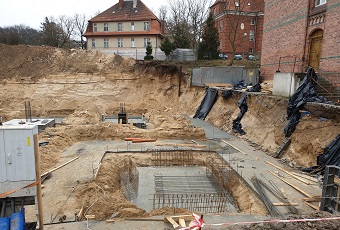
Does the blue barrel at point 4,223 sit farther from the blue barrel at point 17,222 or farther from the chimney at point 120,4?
the chimney at point 120,4

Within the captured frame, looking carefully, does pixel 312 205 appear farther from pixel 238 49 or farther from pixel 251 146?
pixel 238 49

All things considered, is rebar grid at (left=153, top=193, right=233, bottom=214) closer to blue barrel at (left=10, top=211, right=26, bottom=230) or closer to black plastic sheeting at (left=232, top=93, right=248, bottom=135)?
blue barrel at (left=10, top=211, right=26, bottom=230)

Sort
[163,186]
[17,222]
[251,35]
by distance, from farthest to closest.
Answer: [251,35]
[163,186]
[17,222]

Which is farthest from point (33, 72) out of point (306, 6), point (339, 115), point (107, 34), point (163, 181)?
point (339, 115)

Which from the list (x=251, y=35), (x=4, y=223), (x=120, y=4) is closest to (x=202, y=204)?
(x=4, y=223)

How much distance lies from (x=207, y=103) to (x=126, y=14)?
23221mm

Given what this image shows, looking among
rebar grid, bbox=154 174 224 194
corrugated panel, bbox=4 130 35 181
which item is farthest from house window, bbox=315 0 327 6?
corrugated panel, bbox=4 130 35 181

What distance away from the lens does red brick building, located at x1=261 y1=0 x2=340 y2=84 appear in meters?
13.5

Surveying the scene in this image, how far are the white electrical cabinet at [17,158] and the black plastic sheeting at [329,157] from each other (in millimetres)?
9362

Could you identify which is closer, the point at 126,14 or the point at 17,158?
the point at 17,158

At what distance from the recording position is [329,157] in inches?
360

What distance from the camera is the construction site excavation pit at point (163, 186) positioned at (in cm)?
723

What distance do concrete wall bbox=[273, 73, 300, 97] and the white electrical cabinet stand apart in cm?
1224

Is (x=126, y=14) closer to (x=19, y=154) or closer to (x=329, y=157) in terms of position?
(x=329, y=157)
